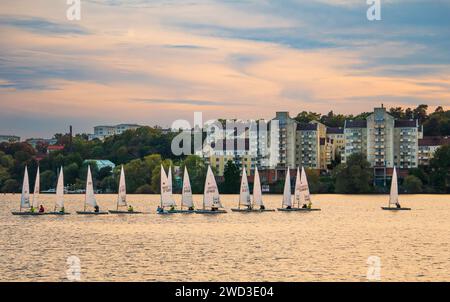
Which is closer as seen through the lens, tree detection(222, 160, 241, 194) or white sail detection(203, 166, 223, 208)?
white sail detection(203, 166, 223, 208)

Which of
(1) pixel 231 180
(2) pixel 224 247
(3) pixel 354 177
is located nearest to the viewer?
(2) pixel 224 247

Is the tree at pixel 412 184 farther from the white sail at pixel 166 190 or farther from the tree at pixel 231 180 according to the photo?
the white sail at pixel 166 190

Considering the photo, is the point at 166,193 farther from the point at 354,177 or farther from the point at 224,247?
the point at 354,177

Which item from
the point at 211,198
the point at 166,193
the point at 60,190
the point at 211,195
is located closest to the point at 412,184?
the point at 211,198

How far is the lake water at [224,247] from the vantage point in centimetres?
4959

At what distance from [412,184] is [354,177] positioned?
13.9 metres

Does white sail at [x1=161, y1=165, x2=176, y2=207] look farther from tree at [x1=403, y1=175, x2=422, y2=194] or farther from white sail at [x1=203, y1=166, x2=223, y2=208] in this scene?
tree at [x1=403, y1=175, x2=422, y2=194]

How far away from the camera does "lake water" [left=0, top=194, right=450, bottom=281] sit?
4959 cm

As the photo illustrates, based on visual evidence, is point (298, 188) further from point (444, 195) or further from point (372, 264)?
point (444, 195)

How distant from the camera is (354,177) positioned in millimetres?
178625

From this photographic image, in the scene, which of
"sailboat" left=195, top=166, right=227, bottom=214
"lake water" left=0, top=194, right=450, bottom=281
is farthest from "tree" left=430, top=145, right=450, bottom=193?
"sailboat" left=195, top=166, right=227, bottom=214

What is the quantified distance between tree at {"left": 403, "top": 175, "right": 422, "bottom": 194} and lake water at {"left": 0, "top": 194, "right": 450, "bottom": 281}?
74.0m

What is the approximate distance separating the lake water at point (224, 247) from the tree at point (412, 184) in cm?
7403

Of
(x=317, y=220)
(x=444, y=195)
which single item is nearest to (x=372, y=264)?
(x=317, y=220)
